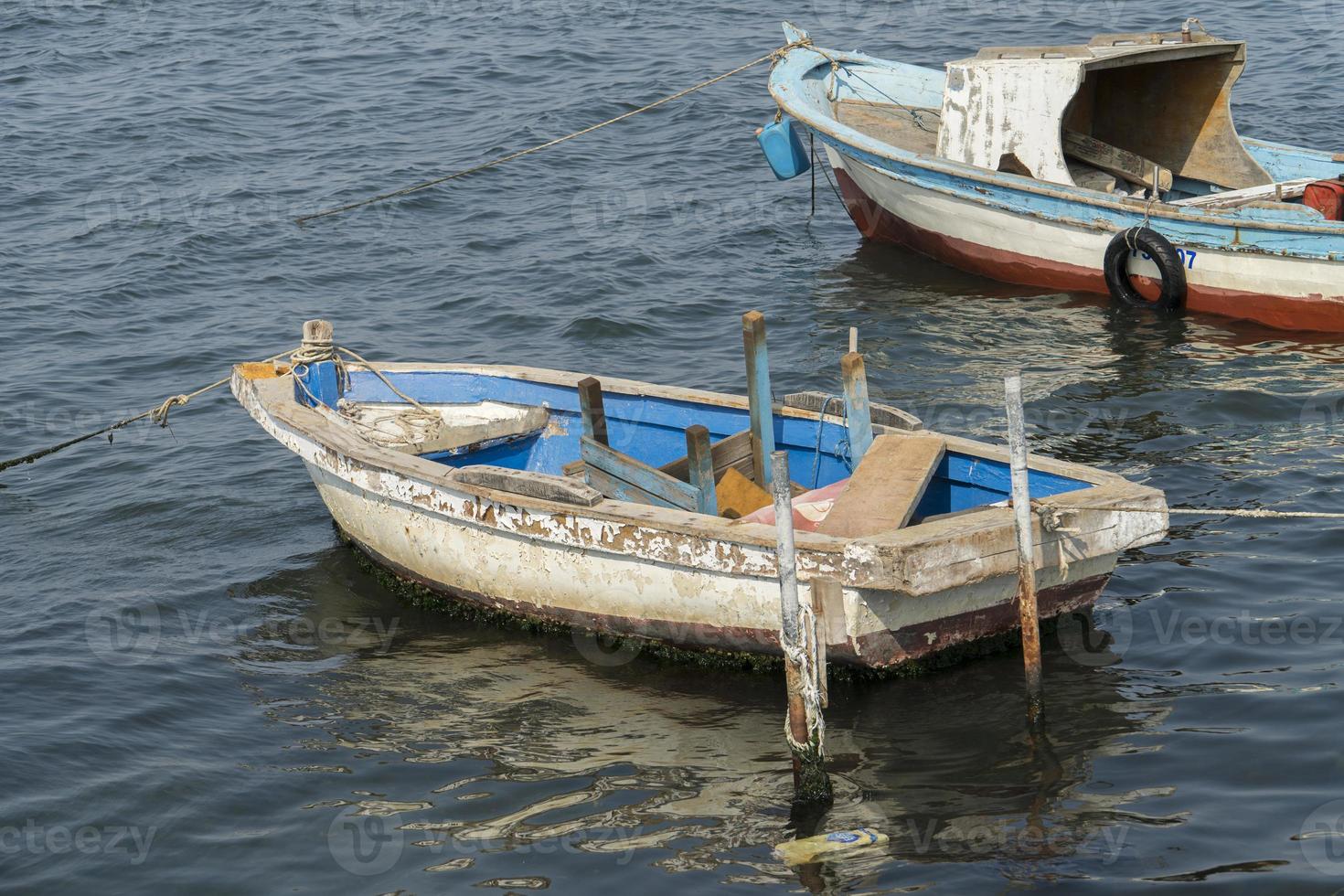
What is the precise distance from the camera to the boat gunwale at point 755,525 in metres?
7.07

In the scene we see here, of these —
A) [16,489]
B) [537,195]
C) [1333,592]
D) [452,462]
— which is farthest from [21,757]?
[537,195]

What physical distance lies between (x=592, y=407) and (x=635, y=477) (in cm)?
66

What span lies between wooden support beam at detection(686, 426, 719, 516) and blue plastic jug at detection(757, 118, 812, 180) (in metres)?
6.91

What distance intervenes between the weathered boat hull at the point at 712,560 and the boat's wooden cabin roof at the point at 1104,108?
5.50 metres

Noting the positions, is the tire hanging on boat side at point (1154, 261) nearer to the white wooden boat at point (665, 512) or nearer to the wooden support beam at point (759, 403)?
the white wooden boat at point (665, 512)

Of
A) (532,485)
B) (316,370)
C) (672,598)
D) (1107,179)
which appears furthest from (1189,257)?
(316,370)

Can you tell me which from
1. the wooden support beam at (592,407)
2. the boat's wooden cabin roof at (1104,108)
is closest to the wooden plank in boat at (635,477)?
the wooden support beam at (592,407)

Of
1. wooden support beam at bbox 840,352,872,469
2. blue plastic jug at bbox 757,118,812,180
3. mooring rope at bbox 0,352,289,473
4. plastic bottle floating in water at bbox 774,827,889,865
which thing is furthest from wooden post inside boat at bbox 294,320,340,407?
blue plastic jug at bbox 757,118,812,180

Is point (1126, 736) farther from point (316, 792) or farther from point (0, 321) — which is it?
point (0, 321)

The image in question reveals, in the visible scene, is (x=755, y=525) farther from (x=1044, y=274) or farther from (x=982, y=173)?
(x=1044, y=274)

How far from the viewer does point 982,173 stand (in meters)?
13.2

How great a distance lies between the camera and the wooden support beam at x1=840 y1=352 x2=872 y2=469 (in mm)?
8492

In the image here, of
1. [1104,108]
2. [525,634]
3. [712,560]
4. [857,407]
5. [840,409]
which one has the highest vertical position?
[1104,108]

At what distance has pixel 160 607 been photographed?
957cm
